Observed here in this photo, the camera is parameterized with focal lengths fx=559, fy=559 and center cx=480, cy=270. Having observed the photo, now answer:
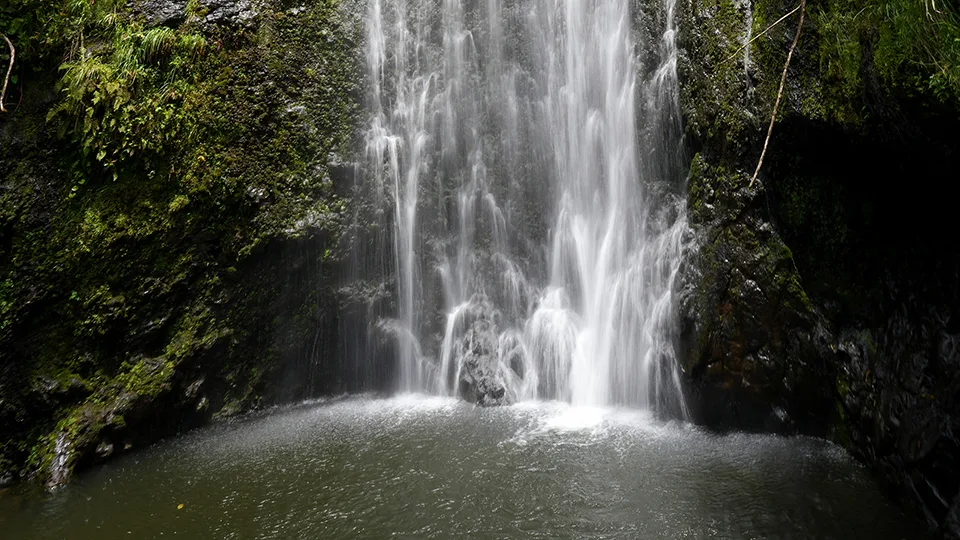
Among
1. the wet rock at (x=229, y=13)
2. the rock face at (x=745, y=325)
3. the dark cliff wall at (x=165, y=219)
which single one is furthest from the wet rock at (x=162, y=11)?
the rock face at (x=745, y=325)

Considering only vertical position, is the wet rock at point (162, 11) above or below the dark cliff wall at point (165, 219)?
above

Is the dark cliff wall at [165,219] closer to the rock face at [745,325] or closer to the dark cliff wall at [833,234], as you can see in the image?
the rock face at [745,325]

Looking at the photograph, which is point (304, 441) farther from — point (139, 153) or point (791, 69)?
point (791, 69)

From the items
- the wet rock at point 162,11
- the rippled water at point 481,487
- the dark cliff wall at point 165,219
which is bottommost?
the rippled water at point 481,487

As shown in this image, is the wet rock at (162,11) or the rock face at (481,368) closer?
the rock face at (481,368)

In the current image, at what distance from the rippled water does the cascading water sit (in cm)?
108

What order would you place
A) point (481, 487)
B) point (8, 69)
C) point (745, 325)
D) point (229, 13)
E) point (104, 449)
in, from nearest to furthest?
1. point (481, 487)
2. point (745, 325)
3. point (104, 449)
4. point (8, 69)
5. point (229, 13)

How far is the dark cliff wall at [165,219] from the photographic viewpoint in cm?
674

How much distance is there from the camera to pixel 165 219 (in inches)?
288

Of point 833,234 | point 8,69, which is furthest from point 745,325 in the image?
point 8,69

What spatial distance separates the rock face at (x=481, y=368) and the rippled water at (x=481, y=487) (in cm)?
60

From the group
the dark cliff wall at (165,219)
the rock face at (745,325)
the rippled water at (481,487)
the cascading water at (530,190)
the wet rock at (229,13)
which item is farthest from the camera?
the wet rock at (229,13)

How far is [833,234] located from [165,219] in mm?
7710

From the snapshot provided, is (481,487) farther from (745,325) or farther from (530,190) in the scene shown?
(530,190)
